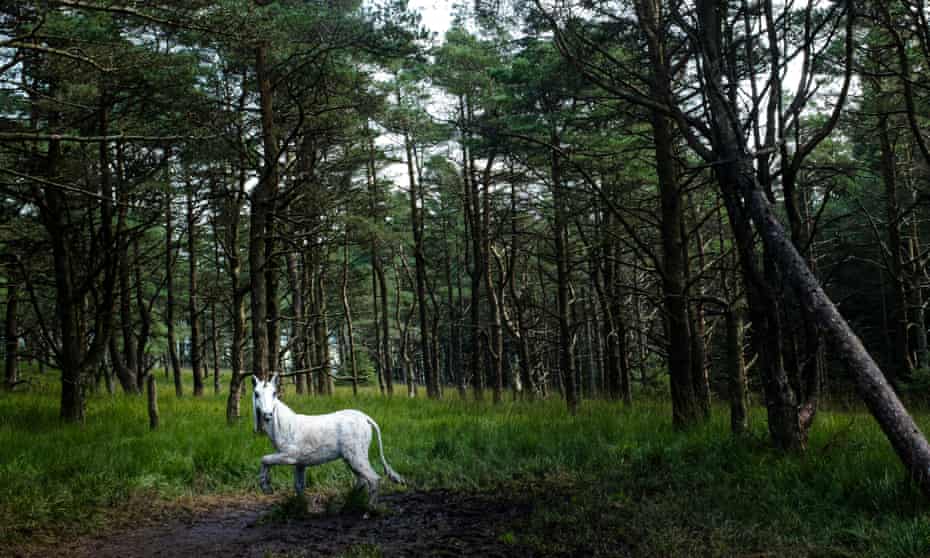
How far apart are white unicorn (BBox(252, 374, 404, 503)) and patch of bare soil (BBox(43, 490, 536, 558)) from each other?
42 cm

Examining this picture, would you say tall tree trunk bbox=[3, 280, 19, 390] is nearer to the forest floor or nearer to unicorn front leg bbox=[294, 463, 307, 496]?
the forest floor

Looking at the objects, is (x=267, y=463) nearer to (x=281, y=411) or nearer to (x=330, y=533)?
(x=281, y=411)

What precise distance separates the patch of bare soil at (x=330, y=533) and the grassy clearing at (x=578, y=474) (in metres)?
0.39

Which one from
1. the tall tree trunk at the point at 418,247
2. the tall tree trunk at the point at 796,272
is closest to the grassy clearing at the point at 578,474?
the tall tree trunk at the point at 796,272

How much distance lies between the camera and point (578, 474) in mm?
7953

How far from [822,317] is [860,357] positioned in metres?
0.50

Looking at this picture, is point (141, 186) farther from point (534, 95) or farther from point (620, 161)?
point (620, 161)

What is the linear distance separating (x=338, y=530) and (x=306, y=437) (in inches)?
40.0

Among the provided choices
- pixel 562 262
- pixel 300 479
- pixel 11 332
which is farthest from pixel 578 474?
pixel 11 332

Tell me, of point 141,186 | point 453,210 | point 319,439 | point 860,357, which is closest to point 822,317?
point 860,357

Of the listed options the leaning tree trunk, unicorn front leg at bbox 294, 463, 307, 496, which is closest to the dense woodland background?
the leaning tree trunk

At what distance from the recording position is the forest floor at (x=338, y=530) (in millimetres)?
5273

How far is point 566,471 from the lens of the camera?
8305 mm

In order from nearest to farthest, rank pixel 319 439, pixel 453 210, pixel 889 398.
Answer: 1. pixel 889 398
2. pixel 319 439
3. pixel 453 210
